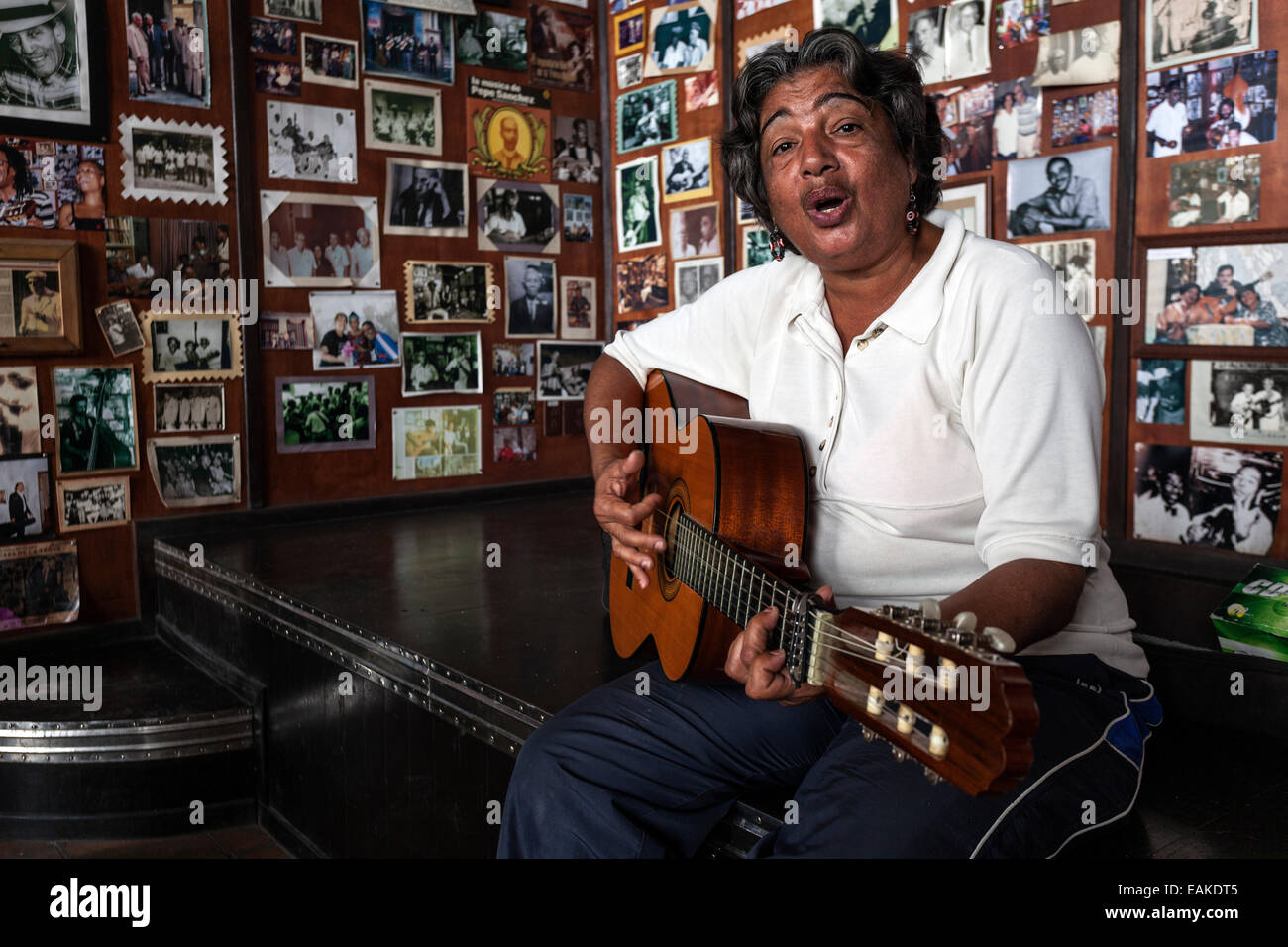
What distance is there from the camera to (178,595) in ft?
10.9

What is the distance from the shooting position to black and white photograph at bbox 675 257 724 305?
13.0ft

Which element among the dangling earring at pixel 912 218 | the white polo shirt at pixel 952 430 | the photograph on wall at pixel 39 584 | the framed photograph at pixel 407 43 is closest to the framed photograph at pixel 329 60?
the framed photograph at pixel 407 43

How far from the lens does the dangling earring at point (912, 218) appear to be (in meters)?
1.63

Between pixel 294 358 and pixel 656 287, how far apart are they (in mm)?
1475

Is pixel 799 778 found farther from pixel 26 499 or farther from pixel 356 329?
pixel 356 329

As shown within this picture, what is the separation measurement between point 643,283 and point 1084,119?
2007 millimetres

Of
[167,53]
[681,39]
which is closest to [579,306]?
[681,39]

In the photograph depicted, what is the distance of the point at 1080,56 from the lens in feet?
8.85

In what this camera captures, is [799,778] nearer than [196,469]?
Yes

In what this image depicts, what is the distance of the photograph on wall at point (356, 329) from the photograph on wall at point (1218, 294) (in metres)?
2.62

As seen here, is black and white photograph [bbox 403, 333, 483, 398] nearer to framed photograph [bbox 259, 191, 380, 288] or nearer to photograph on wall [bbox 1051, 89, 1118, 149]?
framed photograph [bbox 259, 191, 380, 288]

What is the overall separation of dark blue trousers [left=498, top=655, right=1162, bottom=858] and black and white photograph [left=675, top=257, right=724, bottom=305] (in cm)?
253

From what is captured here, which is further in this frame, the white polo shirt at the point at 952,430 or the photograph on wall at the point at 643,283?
the photograph on wall at the point at 643,283

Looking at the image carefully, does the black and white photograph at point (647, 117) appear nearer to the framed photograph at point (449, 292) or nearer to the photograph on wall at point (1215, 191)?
the framed photograph at point (449, 292)
